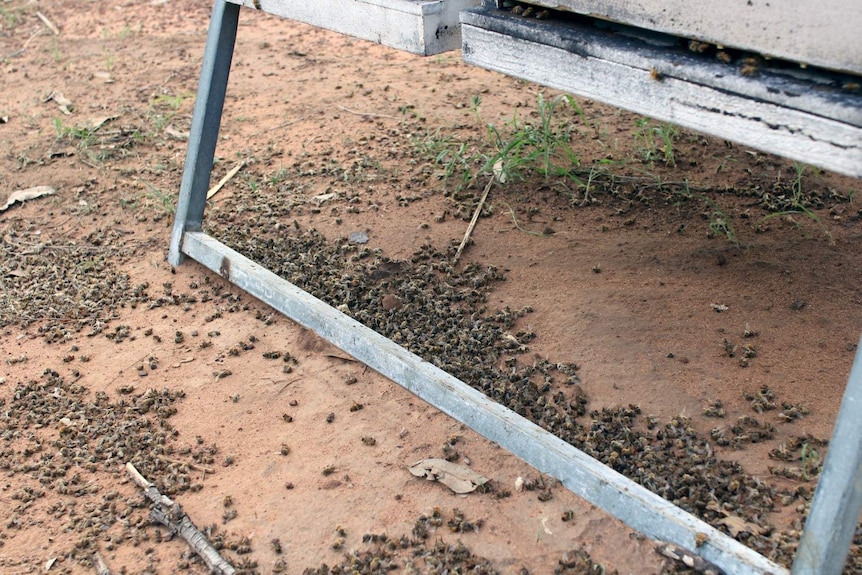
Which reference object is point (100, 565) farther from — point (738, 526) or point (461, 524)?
point (738, 526)

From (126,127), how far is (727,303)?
123 inches

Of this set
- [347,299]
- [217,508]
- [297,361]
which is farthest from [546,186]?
[217,508]

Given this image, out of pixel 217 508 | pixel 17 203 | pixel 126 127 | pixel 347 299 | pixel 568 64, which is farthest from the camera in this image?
pixel 126 127

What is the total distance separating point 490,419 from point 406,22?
3.29ft

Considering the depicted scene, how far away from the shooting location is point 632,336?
107 inches

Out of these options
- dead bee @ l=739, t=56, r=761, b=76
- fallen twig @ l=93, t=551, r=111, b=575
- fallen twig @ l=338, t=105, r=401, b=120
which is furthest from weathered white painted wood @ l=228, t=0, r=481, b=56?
fallen twig @ l=338, t=105, r=401, b=120

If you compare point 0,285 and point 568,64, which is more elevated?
point 568,64

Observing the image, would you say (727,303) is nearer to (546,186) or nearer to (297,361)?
(546,186)

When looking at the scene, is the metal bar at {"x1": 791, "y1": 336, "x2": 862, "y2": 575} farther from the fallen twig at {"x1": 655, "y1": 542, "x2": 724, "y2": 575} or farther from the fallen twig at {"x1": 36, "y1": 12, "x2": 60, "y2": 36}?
the fallen twig at {"x1": 36, "y1": 12, "x2": 60, "y2": 36}

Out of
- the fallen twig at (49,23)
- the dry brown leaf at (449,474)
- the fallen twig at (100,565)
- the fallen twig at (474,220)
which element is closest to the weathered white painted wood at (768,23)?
the dry brown leaf at (449,474)

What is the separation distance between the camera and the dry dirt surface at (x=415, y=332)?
222cm

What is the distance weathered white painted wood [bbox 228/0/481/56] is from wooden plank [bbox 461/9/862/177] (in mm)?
113

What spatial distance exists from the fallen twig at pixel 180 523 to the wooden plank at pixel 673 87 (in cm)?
128

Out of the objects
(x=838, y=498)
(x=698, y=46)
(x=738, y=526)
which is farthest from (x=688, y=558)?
(x=698, y=46)
